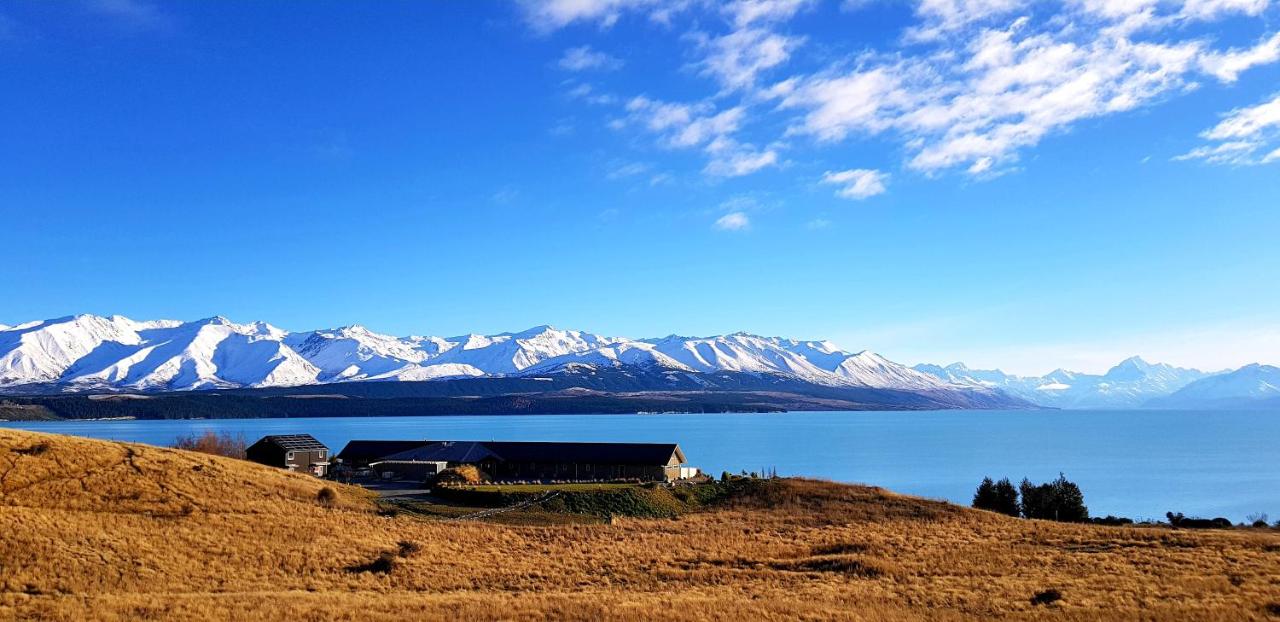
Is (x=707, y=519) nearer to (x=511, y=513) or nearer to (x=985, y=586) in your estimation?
(x=511, y=513)

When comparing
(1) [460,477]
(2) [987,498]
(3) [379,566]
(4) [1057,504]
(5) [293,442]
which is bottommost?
(4) [1057,504]

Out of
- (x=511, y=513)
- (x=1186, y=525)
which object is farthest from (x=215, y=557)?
(x=1186, y=525)

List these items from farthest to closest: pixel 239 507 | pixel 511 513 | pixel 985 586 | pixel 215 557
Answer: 1. pixel 511 513
2. pixel 239 507
3. pixel 215 557
4. pixel 985 586

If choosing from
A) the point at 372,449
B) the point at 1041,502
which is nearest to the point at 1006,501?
the point at 1041,502

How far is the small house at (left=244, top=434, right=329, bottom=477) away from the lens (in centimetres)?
8806

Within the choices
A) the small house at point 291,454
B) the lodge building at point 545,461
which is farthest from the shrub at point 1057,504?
the small house at point 291,454

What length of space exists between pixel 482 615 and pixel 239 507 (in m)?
26.8

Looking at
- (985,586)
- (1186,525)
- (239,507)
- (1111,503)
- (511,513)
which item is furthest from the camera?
(1111,503)

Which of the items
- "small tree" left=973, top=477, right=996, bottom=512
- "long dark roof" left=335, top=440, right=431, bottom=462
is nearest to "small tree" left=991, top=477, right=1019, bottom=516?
"small tree" left=973, top=477, right=996, bottom=512

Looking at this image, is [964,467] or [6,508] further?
[964,467]

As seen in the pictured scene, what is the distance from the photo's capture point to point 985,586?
114 feet

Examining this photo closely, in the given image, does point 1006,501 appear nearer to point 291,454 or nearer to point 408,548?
point 408,548

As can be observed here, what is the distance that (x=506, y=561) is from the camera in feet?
135

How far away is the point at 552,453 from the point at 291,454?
87.1 feet
